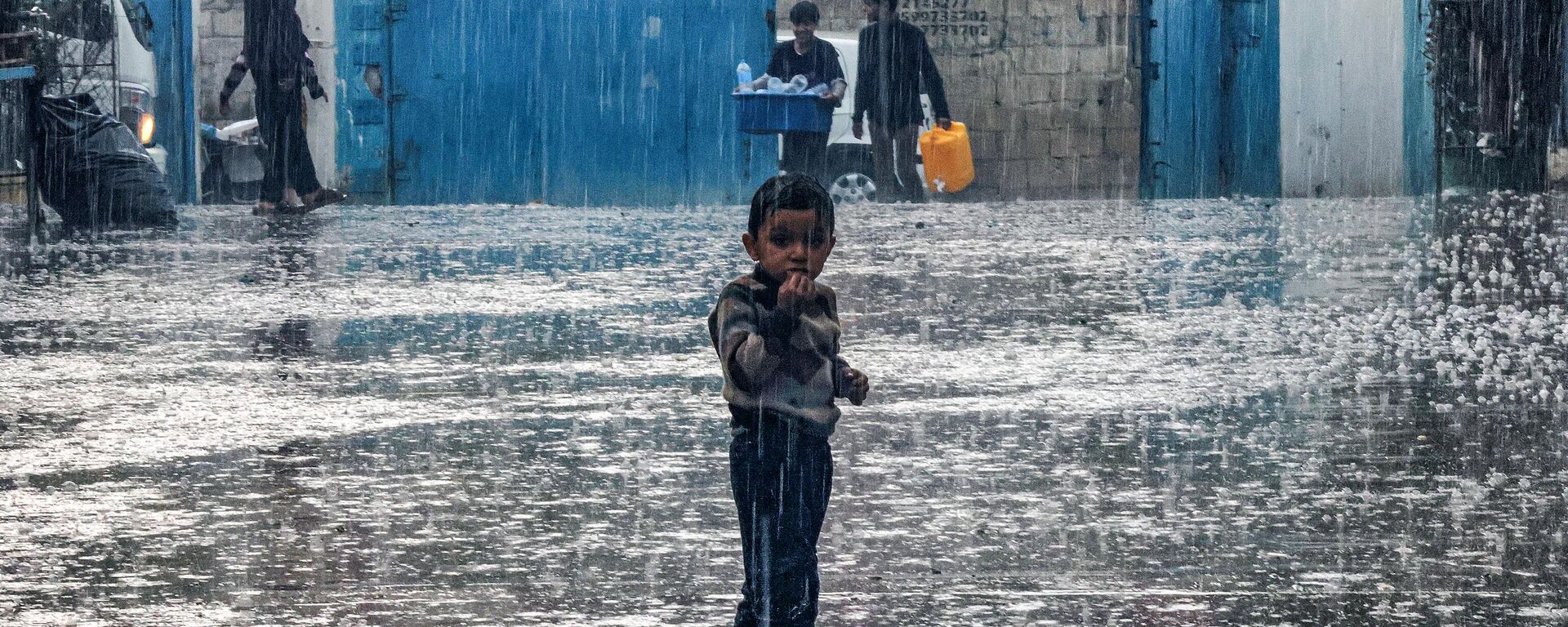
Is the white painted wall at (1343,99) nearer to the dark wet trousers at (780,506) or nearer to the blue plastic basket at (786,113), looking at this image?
the blue plastic basket at (786,113)

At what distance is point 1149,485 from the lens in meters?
5.43

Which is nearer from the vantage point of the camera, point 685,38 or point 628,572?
point 628,572

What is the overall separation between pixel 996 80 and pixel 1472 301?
42.6 feet

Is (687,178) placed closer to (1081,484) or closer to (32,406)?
(32,406)

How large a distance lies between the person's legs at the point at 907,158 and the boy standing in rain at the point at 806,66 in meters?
0.65

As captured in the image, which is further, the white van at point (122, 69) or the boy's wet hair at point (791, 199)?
the white van at point (122, 69)

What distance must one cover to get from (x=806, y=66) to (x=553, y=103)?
146 inches

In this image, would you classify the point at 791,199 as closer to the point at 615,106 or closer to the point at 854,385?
the point at 854,385

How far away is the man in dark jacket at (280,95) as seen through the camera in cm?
1856

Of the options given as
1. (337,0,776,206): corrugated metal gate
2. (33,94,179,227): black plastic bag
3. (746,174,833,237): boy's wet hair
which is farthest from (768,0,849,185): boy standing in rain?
(746,174,833,237): boy's wet hair

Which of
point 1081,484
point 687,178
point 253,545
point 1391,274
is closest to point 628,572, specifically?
point 253,545

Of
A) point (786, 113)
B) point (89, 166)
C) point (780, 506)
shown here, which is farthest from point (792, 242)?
point (786, 113)

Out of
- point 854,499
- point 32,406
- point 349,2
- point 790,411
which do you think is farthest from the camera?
point 349,2

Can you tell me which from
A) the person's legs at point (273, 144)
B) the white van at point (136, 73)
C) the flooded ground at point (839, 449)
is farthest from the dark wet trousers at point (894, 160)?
the flooded ground at point (839, 449)
